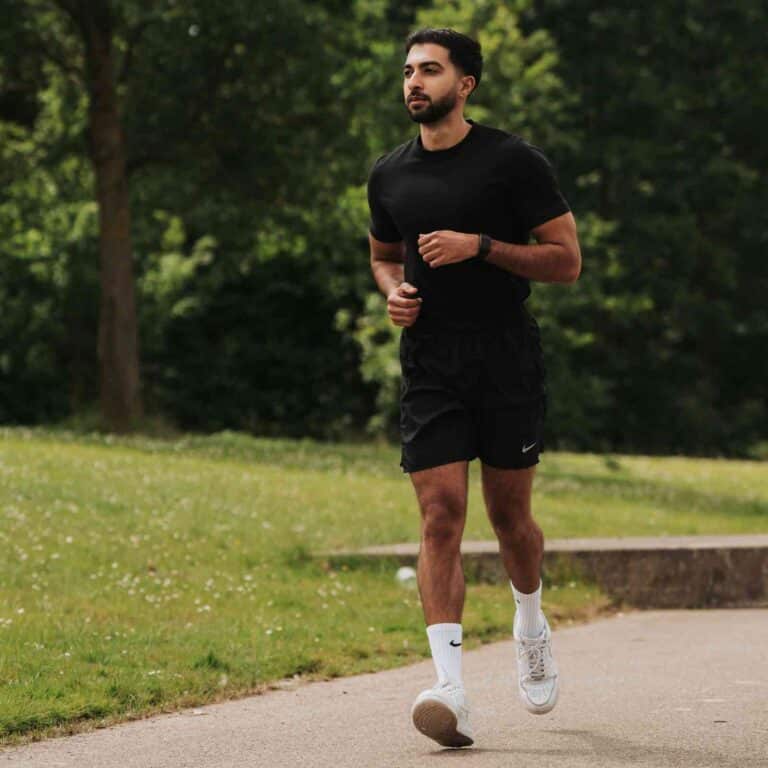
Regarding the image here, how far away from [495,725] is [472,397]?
4.01 feet

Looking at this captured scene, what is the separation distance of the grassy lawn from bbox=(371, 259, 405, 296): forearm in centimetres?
189

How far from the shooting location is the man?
5941 mm

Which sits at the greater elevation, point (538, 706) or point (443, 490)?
point (443, 490)

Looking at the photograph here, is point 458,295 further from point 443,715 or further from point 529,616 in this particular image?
point 443,715

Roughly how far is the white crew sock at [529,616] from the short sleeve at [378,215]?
1.35 meters

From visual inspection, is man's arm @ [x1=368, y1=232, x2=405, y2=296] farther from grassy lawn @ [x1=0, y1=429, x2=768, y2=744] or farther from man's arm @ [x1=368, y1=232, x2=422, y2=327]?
grassy lawn @ [x1=0, y1=429, x2=768, y2=744]

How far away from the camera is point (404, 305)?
5.95 m

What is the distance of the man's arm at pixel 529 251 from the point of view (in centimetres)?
580

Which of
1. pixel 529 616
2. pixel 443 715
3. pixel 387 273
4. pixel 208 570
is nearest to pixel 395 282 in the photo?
pixel 387 273

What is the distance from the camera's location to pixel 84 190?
29.2m

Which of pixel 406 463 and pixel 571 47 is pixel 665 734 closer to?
pixel 406 463

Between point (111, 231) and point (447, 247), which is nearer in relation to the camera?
point (447, 247)

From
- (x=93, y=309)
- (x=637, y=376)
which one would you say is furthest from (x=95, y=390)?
(x=637, y=376)

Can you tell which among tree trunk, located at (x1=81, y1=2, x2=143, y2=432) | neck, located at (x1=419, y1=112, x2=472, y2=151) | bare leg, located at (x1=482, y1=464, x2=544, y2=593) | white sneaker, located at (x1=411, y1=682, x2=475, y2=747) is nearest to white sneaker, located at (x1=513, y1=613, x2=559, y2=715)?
bare leg, located at (x1=482, y1=464, x2=544, y2=593)
